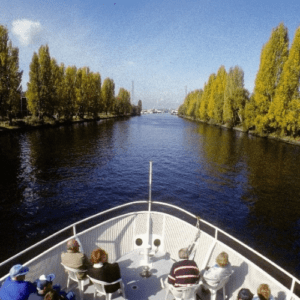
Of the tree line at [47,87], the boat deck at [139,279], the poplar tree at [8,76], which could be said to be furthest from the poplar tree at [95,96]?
the boat deck at [139,279]

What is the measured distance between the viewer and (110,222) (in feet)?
23.5

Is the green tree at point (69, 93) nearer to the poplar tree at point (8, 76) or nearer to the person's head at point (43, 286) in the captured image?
the poplar tree at point (8, 76)

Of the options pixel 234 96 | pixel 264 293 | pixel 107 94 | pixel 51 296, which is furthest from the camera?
pixel 107 94

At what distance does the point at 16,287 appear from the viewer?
4523 mm

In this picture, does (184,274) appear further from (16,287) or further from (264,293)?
(16,287)

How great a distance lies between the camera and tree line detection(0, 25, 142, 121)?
147 ft

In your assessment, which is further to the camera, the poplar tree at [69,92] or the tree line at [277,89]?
the poplar tree at [69,92]

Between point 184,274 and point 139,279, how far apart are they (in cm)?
201

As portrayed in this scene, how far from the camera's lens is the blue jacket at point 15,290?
14.7 feet

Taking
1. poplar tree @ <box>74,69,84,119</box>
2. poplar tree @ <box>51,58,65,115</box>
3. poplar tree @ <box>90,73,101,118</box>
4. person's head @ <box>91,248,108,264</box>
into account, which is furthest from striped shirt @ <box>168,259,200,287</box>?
poplar tree @ <box>90,73,101,118</box>

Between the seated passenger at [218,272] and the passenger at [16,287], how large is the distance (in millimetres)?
3787

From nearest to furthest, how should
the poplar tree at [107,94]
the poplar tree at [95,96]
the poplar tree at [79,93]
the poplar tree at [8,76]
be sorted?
the poplar tree at [8,76] < the poplar tree at [79,93] < the poplar tree at [95,96] < the poplar tree at [107,94]

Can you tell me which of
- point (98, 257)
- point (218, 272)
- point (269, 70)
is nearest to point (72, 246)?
point (98, 257)

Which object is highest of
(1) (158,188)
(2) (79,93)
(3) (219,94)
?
(3) (219,94)
